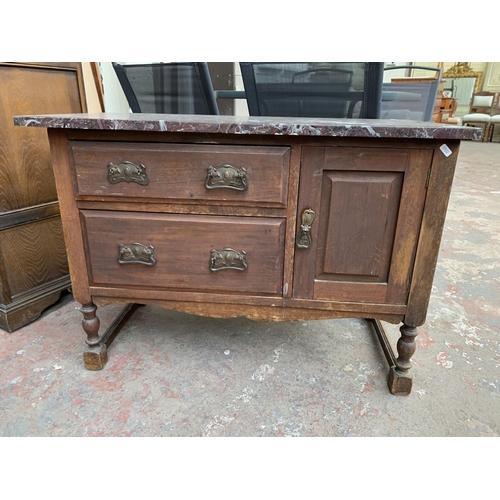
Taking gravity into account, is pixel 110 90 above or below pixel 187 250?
above

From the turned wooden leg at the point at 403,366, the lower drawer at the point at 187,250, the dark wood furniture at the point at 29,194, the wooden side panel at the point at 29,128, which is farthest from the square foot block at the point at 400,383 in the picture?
the wooden side panel at the point at 29,128

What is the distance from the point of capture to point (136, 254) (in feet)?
3.84

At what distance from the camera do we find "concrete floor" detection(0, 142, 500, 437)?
1.12 meters

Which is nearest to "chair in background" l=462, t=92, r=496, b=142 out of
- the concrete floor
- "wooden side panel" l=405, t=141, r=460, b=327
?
the concrete floor

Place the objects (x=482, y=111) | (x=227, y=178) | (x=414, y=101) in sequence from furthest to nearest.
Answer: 1. (x=482, y=111)
2. (x=414, y=101)
3. (x=227, y=178)

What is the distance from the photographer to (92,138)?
105 cm

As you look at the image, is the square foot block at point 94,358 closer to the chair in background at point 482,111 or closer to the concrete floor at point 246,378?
the concrete floor at point 246,378

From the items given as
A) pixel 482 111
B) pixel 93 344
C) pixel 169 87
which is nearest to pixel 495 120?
pixel 482 111

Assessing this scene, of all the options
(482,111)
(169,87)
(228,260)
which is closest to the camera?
(228,260)

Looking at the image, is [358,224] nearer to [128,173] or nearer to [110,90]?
[128,173]

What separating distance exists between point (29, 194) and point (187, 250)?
0.87m

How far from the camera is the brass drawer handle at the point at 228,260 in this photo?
113 cm

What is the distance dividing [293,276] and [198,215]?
34 centimetres

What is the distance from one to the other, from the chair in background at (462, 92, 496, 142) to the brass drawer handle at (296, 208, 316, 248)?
8.89 meters
